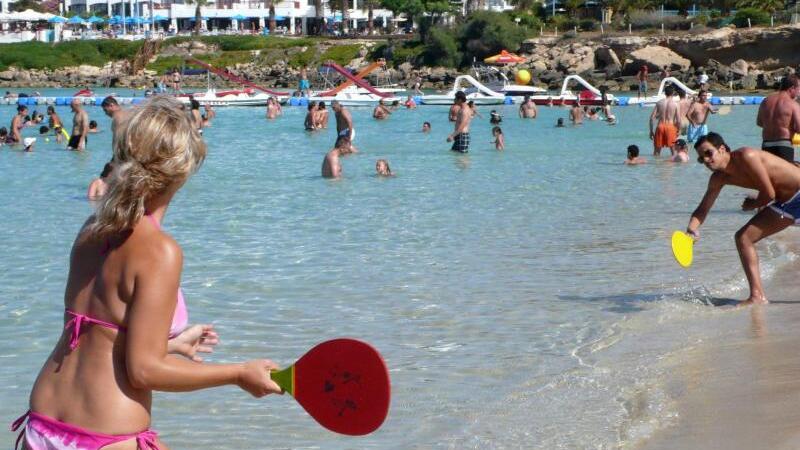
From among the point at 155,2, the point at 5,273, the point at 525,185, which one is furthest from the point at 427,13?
the point at 5,273

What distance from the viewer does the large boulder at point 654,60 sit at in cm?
6006

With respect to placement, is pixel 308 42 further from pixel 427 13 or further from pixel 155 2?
pixel 155 2

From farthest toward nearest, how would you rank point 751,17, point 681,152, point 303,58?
1. point 303,58
2. point 751,17
3. point 681,152

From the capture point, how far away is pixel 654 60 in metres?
60.3

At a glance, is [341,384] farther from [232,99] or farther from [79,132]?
[232,99]

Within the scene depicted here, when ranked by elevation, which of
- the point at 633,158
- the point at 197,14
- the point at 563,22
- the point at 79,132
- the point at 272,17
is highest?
the point at 197,14

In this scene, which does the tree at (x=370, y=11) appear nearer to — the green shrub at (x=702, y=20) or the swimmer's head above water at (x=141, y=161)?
the green shrub at (x=702, y=20)

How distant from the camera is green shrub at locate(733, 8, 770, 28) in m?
63.9

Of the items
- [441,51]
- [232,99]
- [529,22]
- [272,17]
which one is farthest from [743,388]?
[272,17]

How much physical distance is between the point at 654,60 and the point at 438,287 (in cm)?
5399

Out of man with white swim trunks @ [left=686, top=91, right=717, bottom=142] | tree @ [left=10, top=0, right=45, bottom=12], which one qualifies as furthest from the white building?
man with white swim trunks @ [left=686, top=91, right=717, bottom=142]

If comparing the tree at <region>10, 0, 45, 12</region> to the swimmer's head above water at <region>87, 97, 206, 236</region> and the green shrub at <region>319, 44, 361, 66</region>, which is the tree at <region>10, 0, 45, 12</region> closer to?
the green shrub at <region>319, 44, 361, 66</region>

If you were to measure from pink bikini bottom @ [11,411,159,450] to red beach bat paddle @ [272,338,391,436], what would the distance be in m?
0.36

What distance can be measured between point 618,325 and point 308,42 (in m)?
76.2
